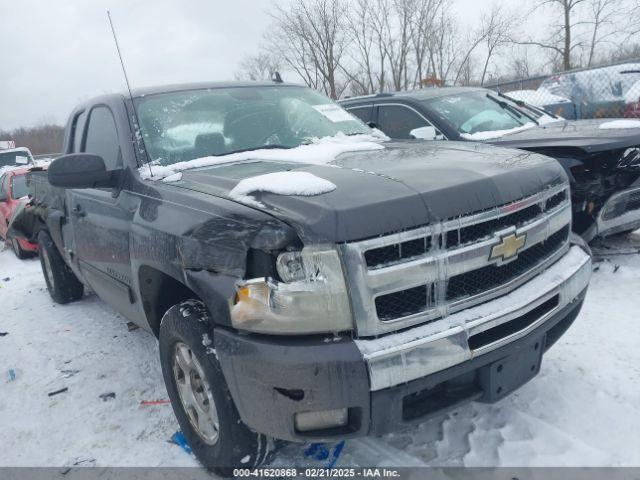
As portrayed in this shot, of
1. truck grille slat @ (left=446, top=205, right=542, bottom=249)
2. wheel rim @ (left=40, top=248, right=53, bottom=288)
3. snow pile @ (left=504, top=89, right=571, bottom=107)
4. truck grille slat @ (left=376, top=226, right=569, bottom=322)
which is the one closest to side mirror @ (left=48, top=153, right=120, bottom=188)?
truck grille slat @ (left=376, top=226, right=569, bottom=322)

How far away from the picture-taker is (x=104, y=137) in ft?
11.8

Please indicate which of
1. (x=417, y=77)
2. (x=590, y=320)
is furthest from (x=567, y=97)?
(x=417, y=77)

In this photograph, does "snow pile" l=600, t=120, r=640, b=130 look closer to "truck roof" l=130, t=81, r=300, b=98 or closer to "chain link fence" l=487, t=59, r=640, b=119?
"truck roof" l=130, t=81, r=300, b=98

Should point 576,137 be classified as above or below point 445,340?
above

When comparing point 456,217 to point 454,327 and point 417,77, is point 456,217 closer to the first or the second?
point 454,327

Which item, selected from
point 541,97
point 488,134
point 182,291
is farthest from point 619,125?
point 541,97

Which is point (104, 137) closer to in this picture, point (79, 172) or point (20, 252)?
point (79, 172)

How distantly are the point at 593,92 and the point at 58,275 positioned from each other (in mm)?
10127

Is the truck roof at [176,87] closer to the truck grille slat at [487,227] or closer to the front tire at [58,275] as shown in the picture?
the front tire at [58,275]

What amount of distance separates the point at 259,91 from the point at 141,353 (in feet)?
7.07

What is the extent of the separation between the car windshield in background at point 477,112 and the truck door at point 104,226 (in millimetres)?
3406

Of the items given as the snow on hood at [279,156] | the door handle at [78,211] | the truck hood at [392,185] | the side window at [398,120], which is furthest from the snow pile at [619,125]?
the door handle at [78,211]

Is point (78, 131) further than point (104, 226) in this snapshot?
Yes

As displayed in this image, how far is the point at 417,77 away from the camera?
26.0 metres
